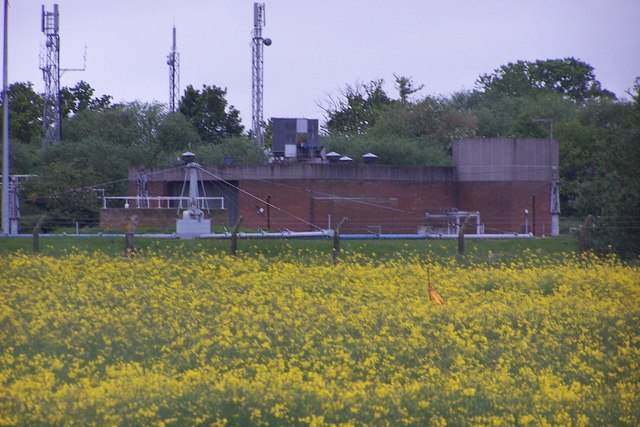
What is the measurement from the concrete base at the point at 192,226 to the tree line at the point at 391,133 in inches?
306

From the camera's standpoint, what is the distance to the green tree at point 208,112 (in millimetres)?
60375

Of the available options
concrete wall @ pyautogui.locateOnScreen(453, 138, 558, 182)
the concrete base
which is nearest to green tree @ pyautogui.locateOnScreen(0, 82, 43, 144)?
concrete wall @ pyautogui.locateOnScreen(453, 138, 558, 182)

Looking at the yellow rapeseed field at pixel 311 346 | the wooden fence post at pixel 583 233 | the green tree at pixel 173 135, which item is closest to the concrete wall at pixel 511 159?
the wooden fence post at pixel 583 233

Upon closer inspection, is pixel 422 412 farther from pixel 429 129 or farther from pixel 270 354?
pixel 429 129

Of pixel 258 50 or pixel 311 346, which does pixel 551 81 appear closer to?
pixel 258 50

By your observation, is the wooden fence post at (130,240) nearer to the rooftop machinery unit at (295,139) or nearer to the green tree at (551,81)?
the rooftop machinery unit at (295,139)

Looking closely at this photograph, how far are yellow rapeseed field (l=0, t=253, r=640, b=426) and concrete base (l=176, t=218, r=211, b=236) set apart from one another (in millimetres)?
5748

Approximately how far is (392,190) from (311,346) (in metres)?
24.8

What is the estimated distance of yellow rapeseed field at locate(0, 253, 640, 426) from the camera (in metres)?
11.7

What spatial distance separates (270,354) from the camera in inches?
Answer: 561

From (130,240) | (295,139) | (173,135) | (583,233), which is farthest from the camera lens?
(173,135)

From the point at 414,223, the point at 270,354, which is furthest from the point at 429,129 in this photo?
the point at 270,354

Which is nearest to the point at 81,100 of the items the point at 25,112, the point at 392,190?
the point at 25,112

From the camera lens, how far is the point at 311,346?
14570mm
